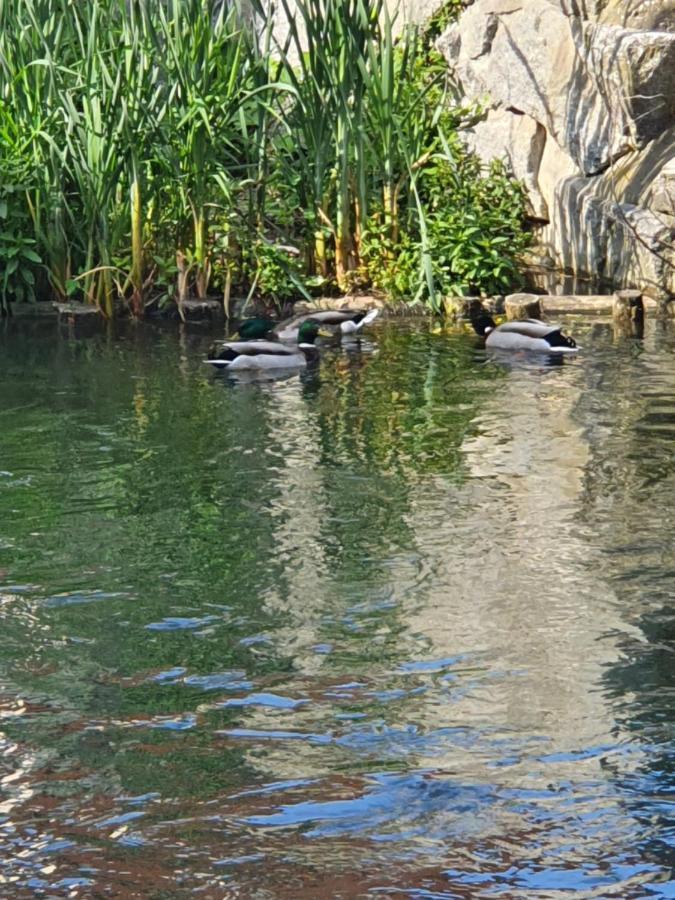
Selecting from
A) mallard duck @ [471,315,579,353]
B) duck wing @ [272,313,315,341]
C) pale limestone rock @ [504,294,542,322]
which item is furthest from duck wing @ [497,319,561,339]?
duck wing @ [272,313,315,341]

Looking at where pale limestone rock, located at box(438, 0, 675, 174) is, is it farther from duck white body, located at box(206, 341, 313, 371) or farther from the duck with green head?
duck white body, located at box(206, 341, 313, 371)

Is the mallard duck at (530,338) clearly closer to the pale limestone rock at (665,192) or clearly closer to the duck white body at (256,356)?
the duck white body at (256,356)

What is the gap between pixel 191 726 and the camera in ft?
15.4

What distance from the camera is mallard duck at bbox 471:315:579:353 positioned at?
10688mm

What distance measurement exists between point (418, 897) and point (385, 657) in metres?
1.54

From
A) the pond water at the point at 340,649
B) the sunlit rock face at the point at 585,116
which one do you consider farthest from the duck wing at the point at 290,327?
the sunlit rock face at the point at 585,116

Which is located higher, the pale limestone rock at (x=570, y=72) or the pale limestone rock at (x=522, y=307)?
the pale limestone rock at (x=570, y=72)

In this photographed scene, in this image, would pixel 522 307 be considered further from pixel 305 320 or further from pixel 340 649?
pixel 340 649

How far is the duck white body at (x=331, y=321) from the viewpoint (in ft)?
37.9

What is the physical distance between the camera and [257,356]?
10578 mm

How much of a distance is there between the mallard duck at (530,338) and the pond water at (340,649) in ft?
4.11

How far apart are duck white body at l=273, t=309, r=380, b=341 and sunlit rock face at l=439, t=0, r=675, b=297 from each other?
227cm

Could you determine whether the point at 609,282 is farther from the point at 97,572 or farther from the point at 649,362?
the point at 97,572

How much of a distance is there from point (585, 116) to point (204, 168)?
394cm
